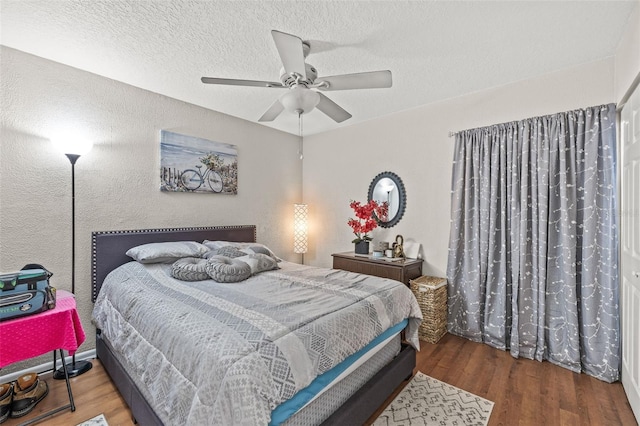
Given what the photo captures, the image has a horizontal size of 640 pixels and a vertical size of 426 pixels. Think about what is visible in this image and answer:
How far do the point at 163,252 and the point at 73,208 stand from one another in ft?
2.71

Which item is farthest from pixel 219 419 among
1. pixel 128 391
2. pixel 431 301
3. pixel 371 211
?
pixel 371 211

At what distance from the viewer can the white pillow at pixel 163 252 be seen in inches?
101

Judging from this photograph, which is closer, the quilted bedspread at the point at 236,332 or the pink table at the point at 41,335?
the quilted bedspread at the point at 236,332

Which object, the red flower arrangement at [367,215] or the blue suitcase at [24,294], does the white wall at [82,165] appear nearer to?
the blue suitcase at [24,294]

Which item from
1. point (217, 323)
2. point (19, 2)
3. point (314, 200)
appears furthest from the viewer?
point (314, 200)

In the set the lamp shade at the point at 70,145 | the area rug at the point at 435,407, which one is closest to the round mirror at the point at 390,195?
the area rug at the point at 435,407

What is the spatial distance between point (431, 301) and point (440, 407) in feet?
3.65

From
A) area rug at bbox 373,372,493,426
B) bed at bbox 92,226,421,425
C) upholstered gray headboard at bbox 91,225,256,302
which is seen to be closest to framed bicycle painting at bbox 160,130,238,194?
upholstered gray headboard at bbox 91,225,256,302


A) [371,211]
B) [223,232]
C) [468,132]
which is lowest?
[223,232]

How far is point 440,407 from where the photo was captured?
1.92 m

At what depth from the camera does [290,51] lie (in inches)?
64.1

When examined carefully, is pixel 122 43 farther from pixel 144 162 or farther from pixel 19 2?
pixel 144 162

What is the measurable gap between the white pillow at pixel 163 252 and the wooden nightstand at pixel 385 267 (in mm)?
1725

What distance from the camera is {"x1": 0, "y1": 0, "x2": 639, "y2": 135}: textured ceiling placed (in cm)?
179
